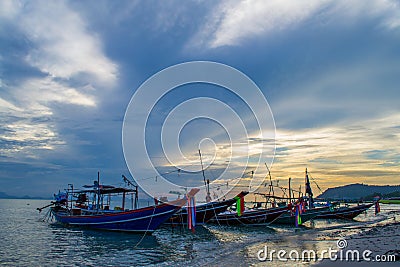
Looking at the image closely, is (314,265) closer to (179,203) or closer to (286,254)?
(286,254)

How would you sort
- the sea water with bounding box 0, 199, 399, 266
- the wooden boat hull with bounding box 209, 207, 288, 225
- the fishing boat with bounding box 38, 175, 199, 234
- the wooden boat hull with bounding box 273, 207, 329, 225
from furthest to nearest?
1. the wooden boat hull with bounding box 273, 207, 329, 225
2. the wooden boat hull with bounding box 209, 207, 288, 225
3. the fishing boat with bounding box 38, 175, 199, 234
4. the sea water with bounding box 0, 199, 399, 266

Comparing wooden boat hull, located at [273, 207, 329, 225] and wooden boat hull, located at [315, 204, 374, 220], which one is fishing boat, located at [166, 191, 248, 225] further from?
A: wooden boat hull, located at [315, 204, 374, 220]

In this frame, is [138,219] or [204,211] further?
[204,211]

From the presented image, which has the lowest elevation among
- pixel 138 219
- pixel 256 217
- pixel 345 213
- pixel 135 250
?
pixel 135 250

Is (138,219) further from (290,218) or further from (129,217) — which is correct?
(290,218)

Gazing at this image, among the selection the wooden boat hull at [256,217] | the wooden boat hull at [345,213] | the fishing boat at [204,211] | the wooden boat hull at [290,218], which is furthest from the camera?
the wooden boat hull at [345,213]

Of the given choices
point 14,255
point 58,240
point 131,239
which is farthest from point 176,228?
point 14,255

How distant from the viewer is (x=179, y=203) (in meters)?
23.7

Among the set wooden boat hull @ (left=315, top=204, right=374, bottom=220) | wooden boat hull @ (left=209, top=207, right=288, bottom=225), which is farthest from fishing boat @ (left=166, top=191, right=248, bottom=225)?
wooden boat hull @ (left=315, top=204, right=374, bottom=220)

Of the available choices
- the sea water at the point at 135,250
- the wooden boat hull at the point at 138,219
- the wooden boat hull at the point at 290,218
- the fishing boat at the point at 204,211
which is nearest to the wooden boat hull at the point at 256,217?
the wooden boat hull at the point at 290,218

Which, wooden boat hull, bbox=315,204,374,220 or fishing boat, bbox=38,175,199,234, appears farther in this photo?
wooden boat hull, bbox=315,204,374,220

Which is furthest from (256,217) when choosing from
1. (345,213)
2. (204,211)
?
(345,213)

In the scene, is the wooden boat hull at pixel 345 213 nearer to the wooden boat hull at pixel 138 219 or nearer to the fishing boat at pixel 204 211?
the fishing boat at pixel 204 211

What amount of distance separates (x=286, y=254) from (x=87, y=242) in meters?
14.9
